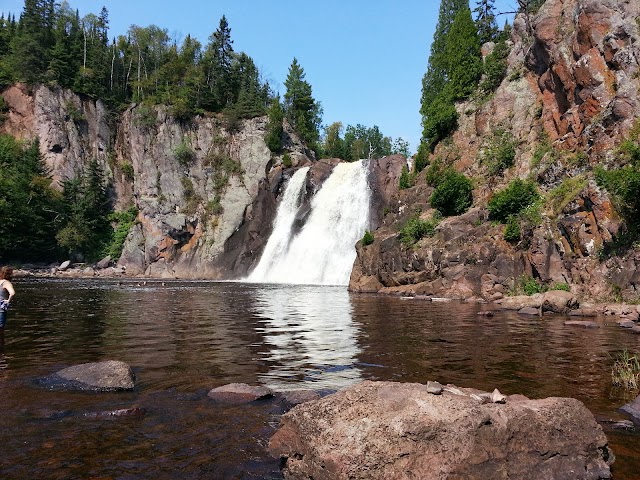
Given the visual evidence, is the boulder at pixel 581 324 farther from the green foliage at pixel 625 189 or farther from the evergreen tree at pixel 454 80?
the evergreen tree at pixel 454 80

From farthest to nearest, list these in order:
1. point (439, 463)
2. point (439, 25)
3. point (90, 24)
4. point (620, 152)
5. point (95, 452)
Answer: point (90, 24) → point (439, 25) → point (620, 152) → point (95, 452) → point (439, 463)

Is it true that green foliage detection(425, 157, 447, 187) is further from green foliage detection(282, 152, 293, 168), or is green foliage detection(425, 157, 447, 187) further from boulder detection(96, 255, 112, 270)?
boulder detection(96, 255, 112, 270)

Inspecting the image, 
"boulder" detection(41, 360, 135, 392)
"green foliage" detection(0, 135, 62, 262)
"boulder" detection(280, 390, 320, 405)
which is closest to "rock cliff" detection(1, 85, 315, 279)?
"green foliage" detection(0, 135, 62, 262)

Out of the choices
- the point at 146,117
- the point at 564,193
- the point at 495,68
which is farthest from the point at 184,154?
the point at 564,193

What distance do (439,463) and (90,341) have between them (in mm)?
13086

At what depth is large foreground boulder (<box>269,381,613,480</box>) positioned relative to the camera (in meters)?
4.77

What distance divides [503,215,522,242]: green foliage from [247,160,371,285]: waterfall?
A: 19776 millimetres

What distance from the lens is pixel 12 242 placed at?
65.1 metres

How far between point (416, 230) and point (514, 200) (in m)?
8.09

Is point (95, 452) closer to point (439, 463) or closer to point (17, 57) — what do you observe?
point (439, 463)

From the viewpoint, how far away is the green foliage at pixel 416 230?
3759 cm

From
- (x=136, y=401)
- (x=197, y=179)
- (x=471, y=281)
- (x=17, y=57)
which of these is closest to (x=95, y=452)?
(x=136, y=401)

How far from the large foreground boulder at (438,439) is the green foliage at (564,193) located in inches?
1034

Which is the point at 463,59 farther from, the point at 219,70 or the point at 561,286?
the point at 219,70
